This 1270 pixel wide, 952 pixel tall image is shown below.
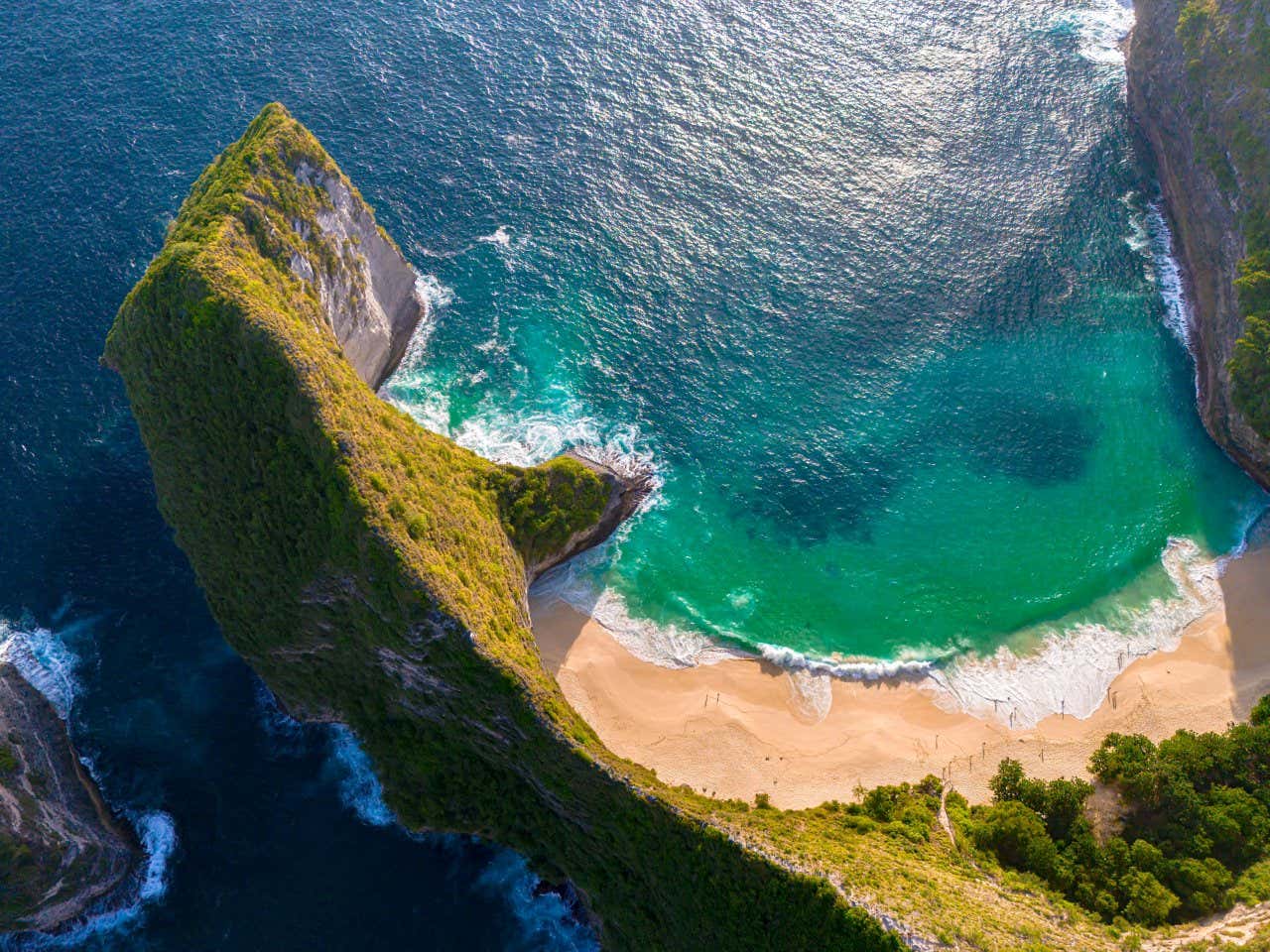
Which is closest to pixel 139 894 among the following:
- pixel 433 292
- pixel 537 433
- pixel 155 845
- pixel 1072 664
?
pixel 155 845

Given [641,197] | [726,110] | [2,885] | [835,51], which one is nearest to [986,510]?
[641,197]

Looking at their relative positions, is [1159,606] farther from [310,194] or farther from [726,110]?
[310,194]

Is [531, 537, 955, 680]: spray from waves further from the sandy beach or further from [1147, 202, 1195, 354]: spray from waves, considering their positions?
[1147, 202, 1195, 354]: spray from waves

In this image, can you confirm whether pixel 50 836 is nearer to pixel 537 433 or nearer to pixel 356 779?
pixel 356 779

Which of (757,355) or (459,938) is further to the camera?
(757,355)

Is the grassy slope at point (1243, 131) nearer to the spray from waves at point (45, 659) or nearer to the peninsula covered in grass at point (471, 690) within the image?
the peninsula covered in grass at point (471, 690)

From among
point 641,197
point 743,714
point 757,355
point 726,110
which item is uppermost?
point 726,110
